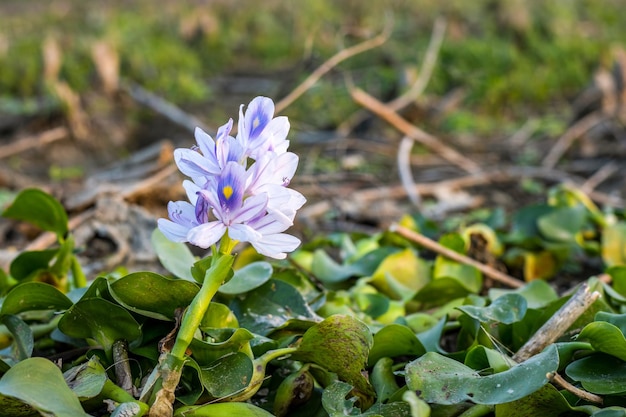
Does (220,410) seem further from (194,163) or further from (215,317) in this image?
(194,163)

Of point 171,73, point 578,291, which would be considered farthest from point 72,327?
point 171,73

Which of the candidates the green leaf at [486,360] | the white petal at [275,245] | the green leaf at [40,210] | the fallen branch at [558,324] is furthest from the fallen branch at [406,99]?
the white petal at [275,245]

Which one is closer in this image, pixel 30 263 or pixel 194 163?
pixel 194 163

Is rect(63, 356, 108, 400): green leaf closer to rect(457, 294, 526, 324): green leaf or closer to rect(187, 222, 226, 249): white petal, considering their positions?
rect(187, 222, 226, 249): white petal

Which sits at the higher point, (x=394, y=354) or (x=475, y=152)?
(x=394, y=354)

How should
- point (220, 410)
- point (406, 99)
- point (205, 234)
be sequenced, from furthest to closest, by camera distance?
point (406, 99) → point (220, 410) → point (205, 234)

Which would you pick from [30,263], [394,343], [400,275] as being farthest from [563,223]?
[30,263]

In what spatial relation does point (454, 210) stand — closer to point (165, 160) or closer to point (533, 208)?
point (533, 208)
